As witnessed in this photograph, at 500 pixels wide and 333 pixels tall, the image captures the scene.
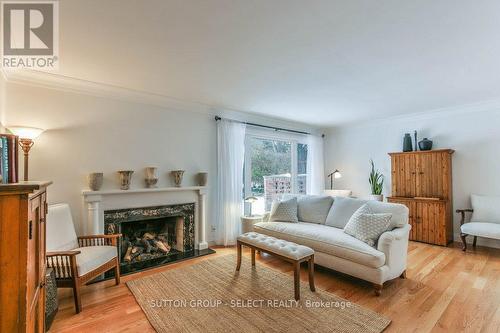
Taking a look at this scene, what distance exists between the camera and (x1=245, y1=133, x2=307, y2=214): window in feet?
16.0

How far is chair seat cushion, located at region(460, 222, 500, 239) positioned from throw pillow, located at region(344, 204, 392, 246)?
1963mm

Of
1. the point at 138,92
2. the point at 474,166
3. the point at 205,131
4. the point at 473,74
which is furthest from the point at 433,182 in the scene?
the point at 138,92

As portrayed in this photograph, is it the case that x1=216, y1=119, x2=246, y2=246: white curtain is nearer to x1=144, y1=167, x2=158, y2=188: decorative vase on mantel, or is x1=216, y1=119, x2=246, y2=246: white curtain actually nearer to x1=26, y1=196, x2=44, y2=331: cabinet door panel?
x1=144, y1=167, x2=158, y2=188: decorative vase on mantel

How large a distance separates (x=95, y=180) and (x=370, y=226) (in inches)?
132

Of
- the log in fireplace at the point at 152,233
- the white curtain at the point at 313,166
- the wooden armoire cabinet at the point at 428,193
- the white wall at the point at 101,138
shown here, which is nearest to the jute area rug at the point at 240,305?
the log in fireplace at the point at 152,233

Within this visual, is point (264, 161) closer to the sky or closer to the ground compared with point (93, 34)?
closer to the ground

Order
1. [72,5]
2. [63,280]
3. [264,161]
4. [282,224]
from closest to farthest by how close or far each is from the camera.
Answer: [72,5] → [63,280] → [282,224] → [264,161]

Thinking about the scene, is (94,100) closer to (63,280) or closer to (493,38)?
(63,280)

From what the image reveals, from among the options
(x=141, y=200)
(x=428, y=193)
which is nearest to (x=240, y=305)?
(x=141, y=200)

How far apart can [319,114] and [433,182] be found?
2.34m

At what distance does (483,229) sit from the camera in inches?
142

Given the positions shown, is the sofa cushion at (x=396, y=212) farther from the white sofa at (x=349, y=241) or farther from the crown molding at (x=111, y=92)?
the crown molding at (x=111, y=92)

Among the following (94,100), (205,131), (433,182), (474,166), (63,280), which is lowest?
(63,280)

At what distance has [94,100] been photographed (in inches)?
126
